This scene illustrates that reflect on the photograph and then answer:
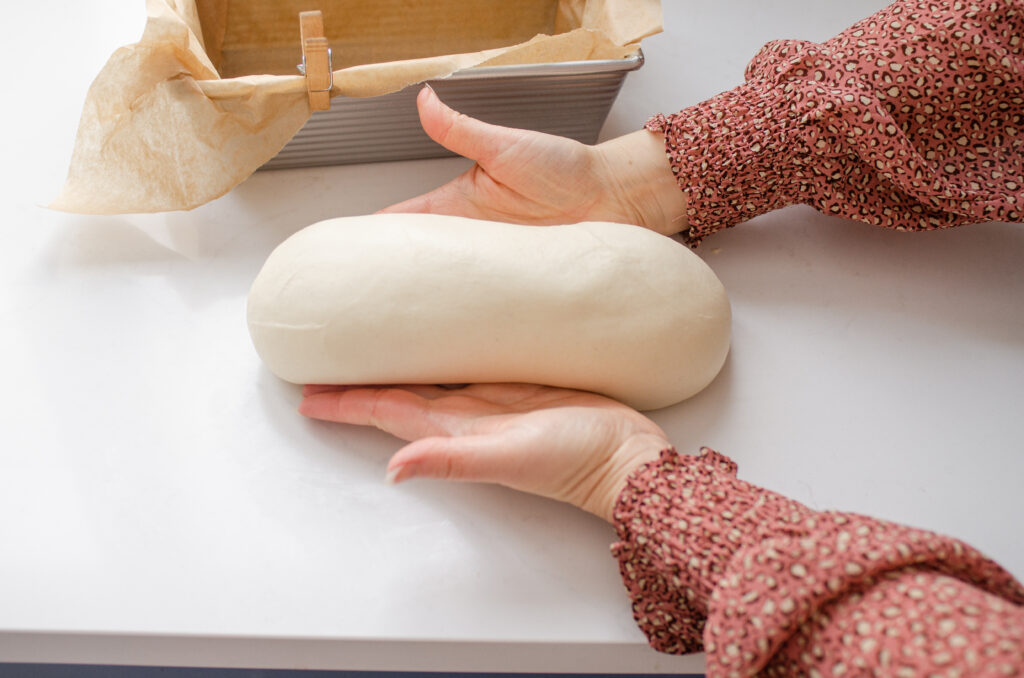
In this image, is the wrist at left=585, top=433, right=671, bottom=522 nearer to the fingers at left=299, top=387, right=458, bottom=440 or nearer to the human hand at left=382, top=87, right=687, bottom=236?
the fingers at left=299, top=387, right=458, bottom=440

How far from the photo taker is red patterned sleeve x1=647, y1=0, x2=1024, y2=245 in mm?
764

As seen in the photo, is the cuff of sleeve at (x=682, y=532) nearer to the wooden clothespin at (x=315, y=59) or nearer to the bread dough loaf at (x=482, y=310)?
the bread dough loaf at (x=482, y=310)

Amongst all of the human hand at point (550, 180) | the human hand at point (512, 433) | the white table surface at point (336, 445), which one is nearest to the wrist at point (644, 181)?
the human hand at point (550, 180)

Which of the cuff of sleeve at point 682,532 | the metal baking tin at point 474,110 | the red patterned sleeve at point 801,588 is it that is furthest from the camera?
the metal baking tin at point 474,110

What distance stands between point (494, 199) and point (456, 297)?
20cm

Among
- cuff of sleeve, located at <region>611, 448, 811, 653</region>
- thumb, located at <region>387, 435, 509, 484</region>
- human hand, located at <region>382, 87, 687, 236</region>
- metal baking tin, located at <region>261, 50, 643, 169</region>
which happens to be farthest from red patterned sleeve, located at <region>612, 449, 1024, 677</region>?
metal baking tin, located at <region>261, 50, 643, 169</region>

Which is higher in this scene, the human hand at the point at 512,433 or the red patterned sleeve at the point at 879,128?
the red patterned sleeve at the point at 879,128

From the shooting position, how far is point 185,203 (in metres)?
0.84

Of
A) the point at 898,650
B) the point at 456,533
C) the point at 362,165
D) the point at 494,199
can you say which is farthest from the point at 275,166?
the point at 898,650

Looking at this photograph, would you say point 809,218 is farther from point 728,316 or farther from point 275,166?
point 275,166

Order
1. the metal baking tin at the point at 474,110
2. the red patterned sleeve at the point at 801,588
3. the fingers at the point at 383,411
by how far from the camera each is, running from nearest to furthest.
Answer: the red patterned sleeve at the point at 801,588 → the fingers at the point at 383,411 → the metal baking tin at the point at 474,110

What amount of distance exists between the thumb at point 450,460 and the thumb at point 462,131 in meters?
0.33

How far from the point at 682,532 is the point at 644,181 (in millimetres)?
413

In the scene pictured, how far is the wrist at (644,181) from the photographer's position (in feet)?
2.76
